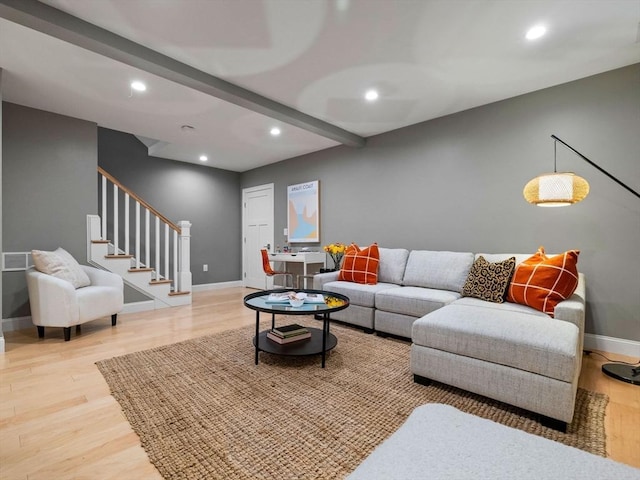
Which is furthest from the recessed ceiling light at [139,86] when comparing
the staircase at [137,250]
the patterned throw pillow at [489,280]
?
the patterned throw pillow at [489,280]

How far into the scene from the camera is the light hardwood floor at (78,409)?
4.55 feet

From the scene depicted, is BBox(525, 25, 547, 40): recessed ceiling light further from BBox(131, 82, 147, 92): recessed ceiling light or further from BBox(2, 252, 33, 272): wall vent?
BBox(2, 252, 33, 272): wall vent

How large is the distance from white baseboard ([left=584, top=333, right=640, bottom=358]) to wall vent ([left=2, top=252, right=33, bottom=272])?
19.4 ft

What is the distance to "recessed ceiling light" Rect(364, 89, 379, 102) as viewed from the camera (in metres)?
3.22

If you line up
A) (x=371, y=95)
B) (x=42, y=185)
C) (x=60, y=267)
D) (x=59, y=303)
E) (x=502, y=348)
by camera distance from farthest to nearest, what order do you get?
(x=42, y=185) < (x=371, y=95) < (x=60, y=267) < (x=59, y=303) < (x=502, y=348)

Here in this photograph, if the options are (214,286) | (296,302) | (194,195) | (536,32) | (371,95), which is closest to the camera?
(536,32)

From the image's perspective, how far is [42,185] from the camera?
3570mm

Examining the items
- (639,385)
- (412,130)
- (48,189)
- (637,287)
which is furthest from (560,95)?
(48,189)

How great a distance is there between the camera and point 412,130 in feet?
13.4

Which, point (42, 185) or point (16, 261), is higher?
point (42, 185)

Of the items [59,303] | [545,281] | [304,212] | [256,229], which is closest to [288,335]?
[545,281]

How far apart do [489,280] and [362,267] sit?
4.48ft

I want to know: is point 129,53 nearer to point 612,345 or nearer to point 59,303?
point 59,303

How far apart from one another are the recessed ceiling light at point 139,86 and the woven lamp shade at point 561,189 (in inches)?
151
